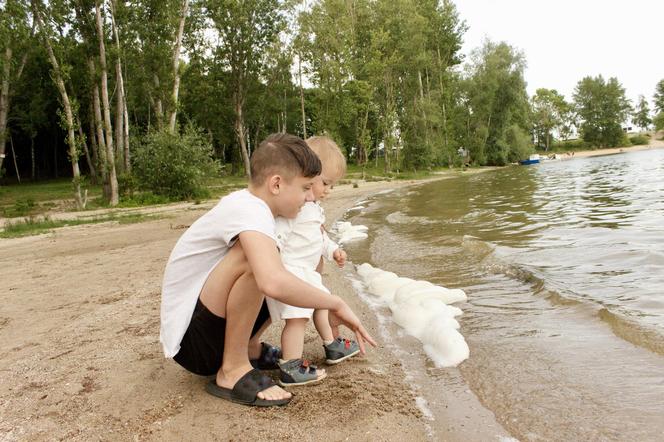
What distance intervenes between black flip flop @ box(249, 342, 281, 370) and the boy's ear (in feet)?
3.42

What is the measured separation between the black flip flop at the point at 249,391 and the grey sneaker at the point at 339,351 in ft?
1.75

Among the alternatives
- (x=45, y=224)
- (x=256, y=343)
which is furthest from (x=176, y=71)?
(x=256, y=343)

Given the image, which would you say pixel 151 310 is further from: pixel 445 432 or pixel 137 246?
pixel 137 246

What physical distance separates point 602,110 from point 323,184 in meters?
85.3

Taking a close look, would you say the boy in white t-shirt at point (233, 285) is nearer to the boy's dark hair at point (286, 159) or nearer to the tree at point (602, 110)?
the boy's dark hair at point (286, 159)

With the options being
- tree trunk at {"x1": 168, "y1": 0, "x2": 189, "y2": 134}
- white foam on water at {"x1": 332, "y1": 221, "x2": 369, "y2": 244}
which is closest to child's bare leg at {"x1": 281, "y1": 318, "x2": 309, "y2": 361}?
white foam on water at {"x1": 332, "y1": 221, "x2": 369, "y2": 244}

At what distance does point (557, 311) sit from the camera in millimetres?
3875

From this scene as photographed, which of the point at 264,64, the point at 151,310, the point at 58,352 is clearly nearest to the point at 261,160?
the point at 58,352

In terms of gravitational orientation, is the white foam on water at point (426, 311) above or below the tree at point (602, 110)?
below

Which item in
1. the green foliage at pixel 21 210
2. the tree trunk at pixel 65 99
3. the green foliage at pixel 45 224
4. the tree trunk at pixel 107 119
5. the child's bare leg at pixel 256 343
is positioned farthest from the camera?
the green foliage at pixel 21 210

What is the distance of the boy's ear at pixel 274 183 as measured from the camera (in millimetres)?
2316

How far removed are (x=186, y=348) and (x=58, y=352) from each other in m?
1.39

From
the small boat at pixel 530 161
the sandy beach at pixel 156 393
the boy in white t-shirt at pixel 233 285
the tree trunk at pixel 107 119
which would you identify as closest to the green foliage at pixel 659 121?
the small boat at pixel 530 161

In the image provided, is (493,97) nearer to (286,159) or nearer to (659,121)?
(286,159)
